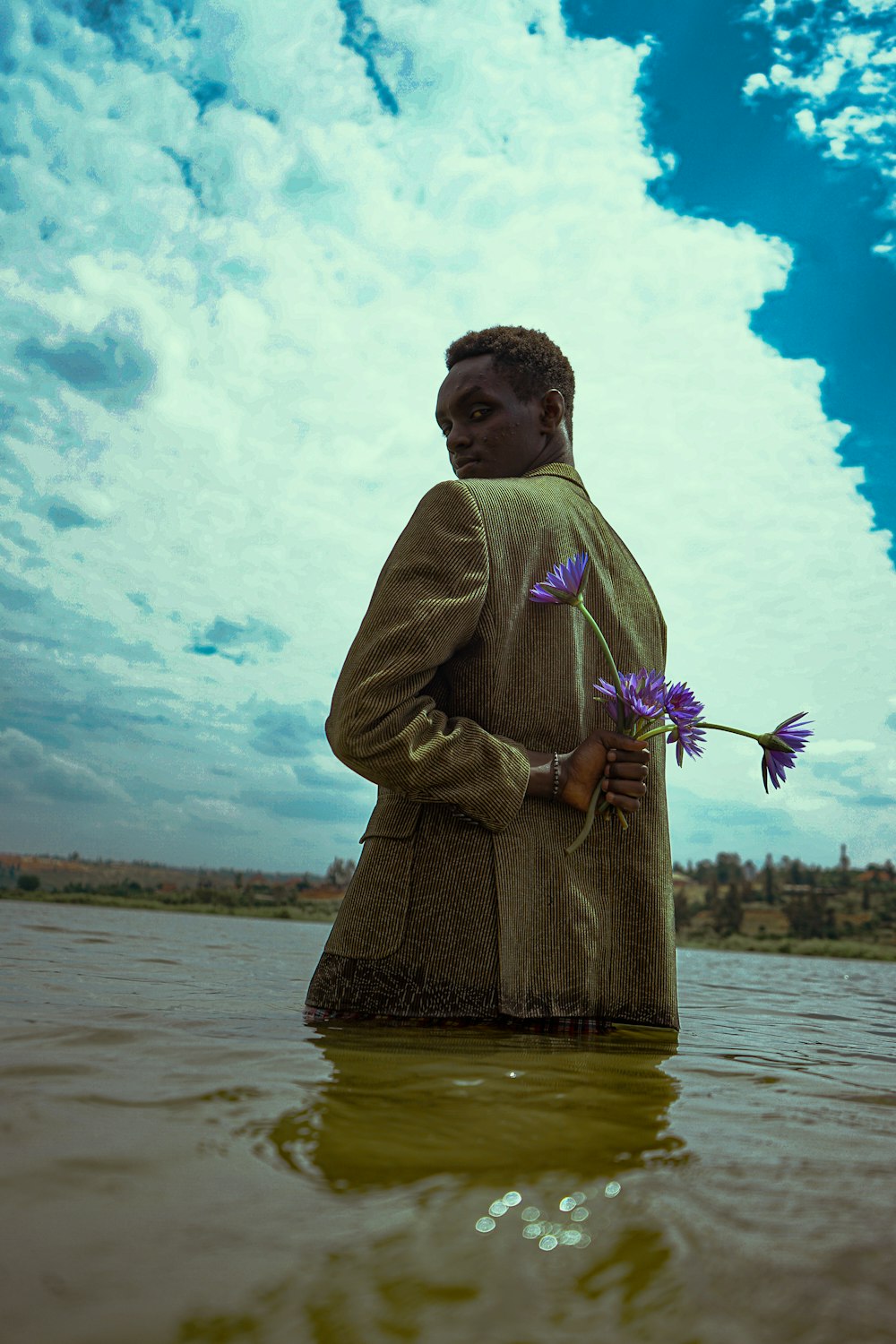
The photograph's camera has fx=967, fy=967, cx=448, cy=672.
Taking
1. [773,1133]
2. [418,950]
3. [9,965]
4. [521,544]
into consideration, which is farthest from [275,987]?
[773,1133]

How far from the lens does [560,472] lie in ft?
8.73

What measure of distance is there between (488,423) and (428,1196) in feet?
7.18

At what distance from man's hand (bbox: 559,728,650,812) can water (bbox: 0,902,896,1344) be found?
0.52 m

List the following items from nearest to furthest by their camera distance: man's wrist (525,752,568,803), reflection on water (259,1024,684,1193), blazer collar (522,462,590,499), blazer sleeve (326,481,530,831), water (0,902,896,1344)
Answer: water (0,902,896,1344) → reflection on water (259,1024,684,1193) → blazer sleeve (326,481,530,831) → man's wrist (525,752,568,803) → blazer collar (522,462,590,499)

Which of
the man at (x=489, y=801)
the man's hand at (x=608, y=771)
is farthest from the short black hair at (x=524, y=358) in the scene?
the man's hand at (x=608, y=771)

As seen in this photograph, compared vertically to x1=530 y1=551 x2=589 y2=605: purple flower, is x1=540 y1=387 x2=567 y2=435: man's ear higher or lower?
higher

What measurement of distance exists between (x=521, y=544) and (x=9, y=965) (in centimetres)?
323

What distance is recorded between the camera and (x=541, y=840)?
6.98 feet

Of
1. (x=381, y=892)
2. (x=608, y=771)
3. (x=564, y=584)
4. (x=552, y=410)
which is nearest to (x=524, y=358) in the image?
(x=552, y=410)

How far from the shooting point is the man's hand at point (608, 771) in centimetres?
208

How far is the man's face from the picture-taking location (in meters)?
2.73

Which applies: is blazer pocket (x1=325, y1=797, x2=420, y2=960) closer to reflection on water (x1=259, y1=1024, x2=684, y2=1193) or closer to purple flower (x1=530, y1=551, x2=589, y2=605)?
reflection on water (x1=259, y1=1024, x2=684, y2=1193)

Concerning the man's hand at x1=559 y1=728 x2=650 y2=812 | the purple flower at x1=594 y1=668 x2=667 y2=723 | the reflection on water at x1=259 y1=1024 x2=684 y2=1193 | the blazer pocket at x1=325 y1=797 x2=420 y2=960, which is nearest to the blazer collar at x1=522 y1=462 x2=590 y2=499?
the purple flower at x1=594 y1=668 x2=667 y2=723

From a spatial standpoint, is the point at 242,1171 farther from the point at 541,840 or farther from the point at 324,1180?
the point at 541,840
